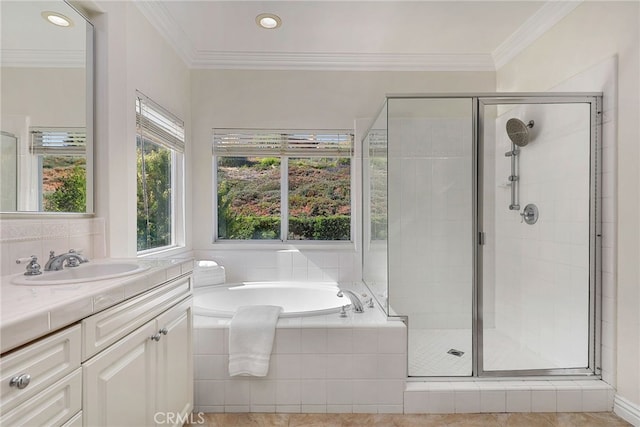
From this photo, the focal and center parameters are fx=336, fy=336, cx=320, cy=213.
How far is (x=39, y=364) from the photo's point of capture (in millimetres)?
778

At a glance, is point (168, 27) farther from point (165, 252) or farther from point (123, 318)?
point (123, 318)

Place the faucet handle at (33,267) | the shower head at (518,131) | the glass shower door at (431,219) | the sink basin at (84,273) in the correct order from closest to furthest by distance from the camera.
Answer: the sink basin at (84,273), the faucet handle at (33,267), the shower head at (518,131), the glass shower door at (431,219)

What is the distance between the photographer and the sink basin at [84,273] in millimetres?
1110

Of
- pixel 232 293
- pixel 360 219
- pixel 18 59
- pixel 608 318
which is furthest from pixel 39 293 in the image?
pixel 608 318

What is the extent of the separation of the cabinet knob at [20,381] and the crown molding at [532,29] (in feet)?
10.3

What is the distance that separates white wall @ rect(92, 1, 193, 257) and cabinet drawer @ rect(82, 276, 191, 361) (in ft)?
2.09

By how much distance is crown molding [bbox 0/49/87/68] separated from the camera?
1.30 metres

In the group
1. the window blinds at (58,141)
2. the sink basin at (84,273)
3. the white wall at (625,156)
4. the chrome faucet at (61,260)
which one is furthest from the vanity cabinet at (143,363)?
the white wall at (625,156)

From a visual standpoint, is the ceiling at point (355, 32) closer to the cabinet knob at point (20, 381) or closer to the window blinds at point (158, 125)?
the window blinds at point (158, 125)

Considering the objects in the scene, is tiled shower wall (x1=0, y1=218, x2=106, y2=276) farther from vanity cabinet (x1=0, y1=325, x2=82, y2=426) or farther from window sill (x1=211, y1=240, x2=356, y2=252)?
window sill (x1=211, y1=240, x2=356, y2=252)

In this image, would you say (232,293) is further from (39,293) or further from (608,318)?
(608,318)

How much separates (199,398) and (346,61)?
2814 millimetres

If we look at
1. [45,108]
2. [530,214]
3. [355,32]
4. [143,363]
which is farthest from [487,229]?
[45,108]

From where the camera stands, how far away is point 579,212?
2102 mm
